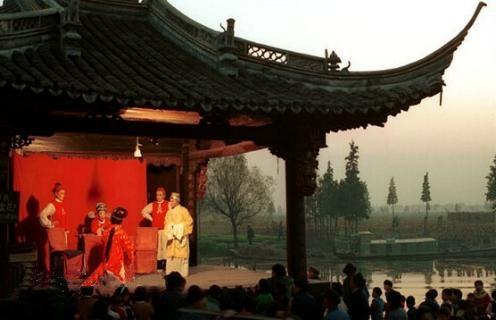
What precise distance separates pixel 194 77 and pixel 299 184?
2.77 metres

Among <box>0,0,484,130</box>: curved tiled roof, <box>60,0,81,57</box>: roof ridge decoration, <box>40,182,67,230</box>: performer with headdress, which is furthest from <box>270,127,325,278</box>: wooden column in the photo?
<box>40,182,67,230</box>: performer with headdress

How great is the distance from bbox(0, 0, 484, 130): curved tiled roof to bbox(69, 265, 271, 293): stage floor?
356cm

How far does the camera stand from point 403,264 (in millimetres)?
79312

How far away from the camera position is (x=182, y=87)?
38.2ft

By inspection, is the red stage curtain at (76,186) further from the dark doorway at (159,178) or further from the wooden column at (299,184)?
the wooden column at (299,184)

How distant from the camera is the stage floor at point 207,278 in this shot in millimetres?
13277

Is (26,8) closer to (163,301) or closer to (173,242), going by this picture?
(173,242)

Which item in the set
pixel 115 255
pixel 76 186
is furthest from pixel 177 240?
pixel 76 186

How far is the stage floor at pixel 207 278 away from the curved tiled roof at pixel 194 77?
356 centimetres

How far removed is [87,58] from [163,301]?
214 inches

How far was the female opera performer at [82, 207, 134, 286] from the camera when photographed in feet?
46.2

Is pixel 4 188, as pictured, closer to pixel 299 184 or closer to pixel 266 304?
pixel 266 304

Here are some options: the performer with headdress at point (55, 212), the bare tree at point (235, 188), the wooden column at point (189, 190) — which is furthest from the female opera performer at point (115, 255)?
the bare tree at point (235, 188)

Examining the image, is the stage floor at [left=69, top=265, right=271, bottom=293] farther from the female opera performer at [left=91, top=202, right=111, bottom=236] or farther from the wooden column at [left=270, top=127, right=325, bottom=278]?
the female opera performer at [left=91, top=202, right=111, bottom=236]
